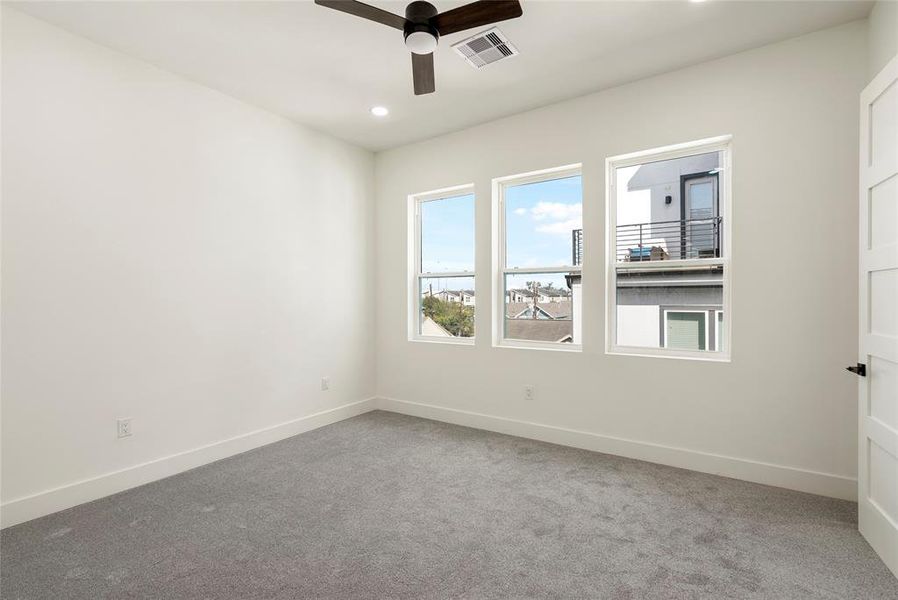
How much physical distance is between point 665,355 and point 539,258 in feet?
4.26

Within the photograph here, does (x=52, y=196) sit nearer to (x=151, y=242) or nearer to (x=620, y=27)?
(x=151, y=242)

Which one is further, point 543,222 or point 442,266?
point 442,266

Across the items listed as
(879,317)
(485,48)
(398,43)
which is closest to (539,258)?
(485,48)

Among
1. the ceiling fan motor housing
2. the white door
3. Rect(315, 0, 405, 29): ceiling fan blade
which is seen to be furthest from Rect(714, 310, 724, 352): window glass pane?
Rect(315, 0, 405, 29): ceiling fan blade

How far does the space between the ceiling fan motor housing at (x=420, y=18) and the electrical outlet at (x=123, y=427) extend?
2898 millimetres

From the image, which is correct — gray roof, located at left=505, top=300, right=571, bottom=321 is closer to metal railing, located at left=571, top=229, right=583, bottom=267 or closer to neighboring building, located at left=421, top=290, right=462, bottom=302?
metal railing, located at left=571, top=229, right=583, bottom=267

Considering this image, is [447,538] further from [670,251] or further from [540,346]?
[670,251]

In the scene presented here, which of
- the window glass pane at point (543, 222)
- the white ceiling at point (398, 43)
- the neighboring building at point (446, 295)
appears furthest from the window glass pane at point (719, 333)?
the neighboring building at point (446, 295)

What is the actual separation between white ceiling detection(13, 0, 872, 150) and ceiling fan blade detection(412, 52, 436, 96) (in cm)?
28

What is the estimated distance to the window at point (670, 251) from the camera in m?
3.04

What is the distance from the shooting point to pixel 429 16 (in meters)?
2.18

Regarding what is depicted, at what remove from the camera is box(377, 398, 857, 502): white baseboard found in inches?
102

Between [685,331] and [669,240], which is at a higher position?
[669,240]

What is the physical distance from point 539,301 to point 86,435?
3350 millimetres
